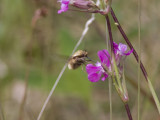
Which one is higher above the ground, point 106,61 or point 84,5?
point 84,5

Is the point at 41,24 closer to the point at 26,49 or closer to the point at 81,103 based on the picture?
the point at 26,49

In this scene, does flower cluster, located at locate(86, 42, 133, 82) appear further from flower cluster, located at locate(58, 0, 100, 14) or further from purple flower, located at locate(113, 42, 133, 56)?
flower cluster, located at locate(58, 0, 100, 14)

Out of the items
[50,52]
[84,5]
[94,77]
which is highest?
[84,5]

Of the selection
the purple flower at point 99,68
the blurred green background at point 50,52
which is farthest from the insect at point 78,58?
the blurred green background at point 50,52

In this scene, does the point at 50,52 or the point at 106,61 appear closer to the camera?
the point at 106,61

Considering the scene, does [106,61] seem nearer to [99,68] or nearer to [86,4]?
[99,68]

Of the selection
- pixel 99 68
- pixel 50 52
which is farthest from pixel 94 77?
pixel 50 52

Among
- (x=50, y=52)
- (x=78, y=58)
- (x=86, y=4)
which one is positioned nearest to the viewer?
(x=86, y=4)

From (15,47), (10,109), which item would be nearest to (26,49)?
(15,47)

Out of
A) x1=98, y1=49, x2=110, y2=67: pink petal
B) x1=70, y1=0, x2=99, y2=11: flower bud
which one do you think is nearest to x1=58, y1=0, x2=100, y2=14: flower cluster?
x1=70, y1=0, x2=99, y2=11: flower bud
